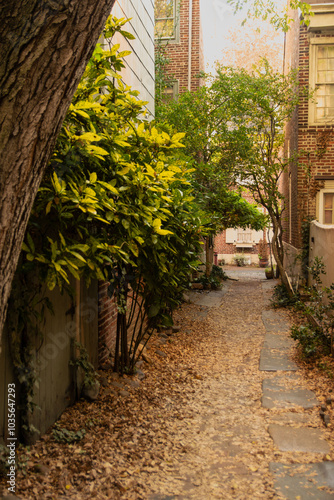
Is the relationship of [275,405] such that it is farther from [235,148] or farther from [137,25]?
[235,148]

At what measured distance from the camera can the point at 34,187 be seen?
1.79 metres

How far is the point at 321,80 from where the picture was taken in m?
12.5

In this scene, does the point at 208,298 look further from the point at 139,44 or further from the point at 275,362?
the point at 139,44

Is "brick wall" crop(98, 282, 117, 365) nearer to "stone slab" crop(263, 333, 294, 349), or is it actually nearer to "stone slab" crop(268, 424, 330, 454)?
"stone slab" crop(268, 424, 330, 454)

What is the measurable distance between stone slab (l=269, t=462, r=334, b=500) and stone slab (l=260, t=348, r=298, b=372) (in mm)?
2713

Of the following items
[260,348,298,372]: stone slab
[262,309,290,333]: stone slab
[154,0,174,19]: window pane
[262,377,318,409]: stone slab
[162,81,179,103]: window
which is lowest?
[262,309,290,333]: stone slab

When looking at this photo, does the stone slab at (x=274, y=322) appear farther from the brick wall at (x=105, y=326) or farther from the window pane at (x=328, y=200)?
the brick wall at (x=105, y=326)

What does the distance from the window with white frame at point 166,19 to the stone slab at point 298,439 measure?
47.2ft

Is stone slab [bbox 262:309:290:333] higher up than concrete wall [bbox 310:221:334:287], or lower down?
lower down

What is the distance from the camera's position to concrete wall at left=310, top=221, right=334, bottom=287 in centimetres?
798

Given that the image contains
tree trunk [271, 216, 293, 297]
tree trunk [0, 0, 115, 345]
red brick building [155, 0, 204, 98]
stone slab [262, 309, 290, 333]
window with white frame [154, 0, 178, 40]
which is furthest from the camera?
window with white frame [154, 0, 178, 40]

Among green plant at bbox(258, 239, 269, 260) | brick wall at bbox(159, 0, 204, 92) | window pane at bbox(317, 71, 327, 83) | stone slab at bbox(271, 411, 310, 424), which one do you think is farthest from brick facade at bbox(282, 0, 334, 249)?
green plant at bbox(258, 239, 269, 260)

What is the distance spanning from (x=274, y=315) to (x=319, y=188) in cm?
402

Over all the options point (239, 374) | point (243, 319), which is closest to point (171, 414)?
point (239, 374)
